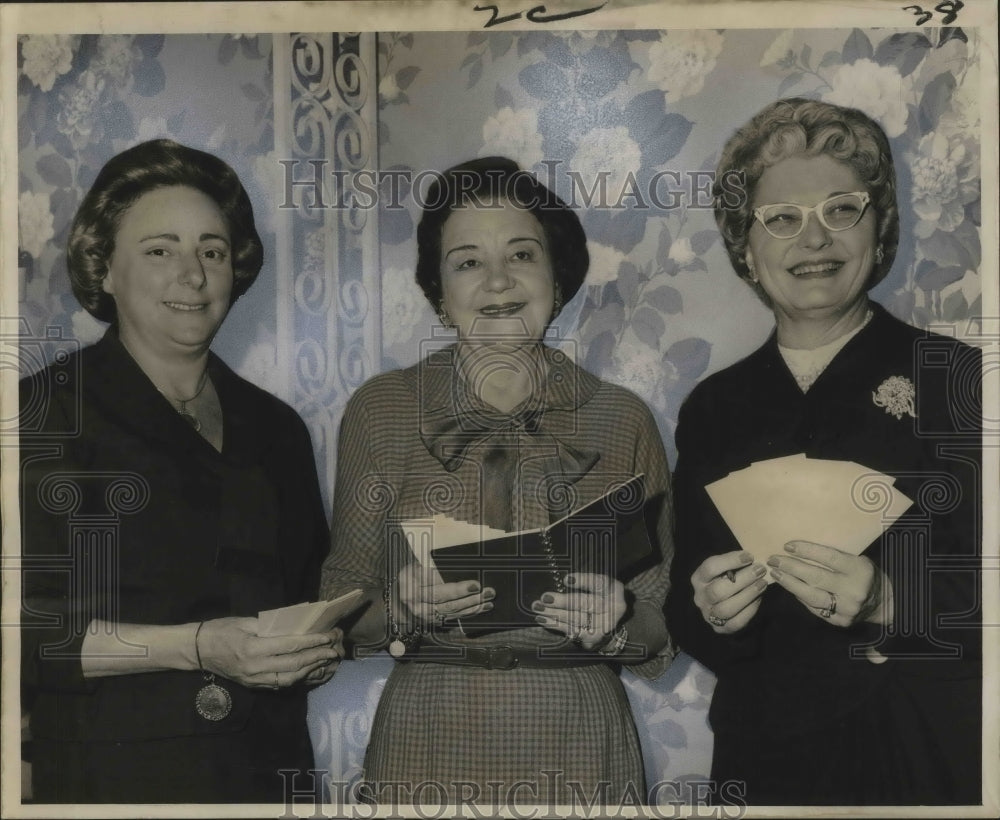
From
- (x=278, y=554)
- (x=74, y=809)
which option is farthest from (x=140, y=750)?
(x=278, y=554)

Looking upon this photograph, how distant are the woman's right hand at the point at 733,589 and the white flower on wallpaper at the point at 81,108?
160 centimetres

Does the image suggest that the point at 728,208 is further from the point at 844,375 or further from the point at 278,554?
the point at 278,554

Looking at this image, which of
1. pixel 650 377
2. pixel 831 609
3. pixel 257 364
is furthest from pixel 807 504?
pixel 257 364

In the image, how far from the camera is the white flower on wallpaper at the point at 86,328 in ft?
8.03

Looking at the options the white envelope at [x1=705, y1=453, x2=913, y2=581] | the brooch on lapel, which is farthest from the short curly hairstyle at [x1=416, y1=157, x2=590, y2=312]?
the brooch on lapel

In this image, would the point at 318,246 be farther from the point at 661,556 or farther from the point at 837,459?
the point at 837,459

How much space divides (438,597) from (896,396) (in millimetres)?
1037

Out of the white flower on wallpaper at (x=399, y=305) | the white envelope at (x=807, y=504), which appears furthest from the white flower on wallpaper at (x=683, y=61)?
the white envelope at (x=807, y=504)

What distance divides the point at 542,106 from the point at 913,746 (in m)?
1.54

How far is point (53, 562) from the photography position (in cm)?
245

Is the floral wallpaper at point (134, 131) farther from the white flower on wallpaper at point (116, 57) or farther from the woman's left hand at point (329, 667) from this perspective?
the woman's left hand at point (329, 667)

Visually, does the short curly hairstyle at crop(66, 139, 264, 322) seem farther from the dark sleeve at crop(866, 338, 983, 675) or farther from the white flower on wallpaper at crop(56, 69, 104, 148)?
the dark sleeve at crop(866, 338, 983, 675)

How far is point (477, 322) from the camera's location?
7.97ft

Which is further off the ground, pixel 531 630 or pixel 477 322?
pixel 477 322
